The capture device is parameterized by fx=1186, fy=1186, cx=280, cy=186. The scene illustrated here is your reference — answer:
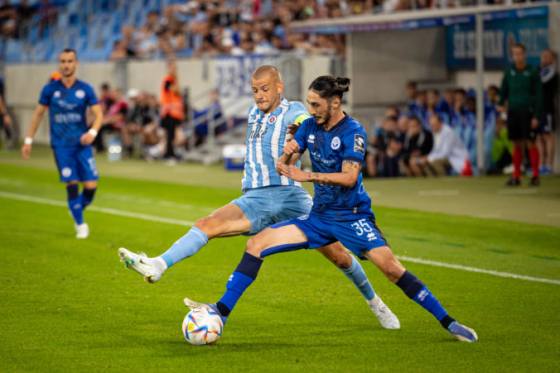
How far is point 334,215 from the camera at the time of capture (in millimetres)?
8461

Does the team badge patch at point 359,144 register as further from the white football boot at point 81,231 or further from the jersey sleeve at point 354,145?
the white football boot at point 81,231

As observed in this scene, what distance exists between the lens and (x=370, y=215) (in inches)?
336

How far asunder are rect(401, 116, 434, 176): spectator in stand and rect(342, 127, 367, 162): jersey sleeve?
48.4 feet

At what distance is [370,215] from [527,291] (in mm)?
2846

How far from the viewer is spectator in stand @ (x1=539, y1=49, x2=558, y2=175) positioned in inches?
869

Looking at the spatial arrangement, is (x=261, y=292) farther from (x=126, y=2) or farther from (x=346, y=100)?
(x=126, y=2)

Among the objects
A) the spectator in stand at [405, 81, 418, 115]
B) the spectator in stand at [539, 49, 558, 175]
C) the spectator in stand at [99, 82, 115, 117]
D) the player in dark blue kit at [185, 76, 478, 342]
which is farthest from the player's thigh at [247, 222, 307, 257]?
the spectator in stand at [99, 82, 115, 117]

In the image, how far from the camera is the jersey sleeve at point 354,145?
27.1 feet

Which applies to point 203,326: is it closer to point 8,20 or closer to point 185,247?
point 185,247

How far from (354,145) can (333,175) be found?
0.27 m

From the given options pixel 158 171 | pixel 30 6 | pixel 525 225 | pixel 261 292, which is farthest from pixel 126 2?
pixel 261 292

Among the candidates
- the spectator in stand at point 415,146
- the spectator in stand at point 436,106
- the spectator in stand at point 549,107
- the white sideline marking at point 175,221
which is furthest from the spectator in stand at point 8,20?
the spectator in stand at point 549,107

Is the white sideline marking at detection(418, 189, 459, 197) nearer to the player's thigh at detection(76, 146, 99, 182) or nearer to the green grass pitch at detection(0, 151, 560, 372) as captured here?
the green grass pitch at detection(0, 151, 560, 372)

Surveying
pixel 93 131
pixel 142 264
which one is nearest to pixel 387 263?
pixel 142 264
